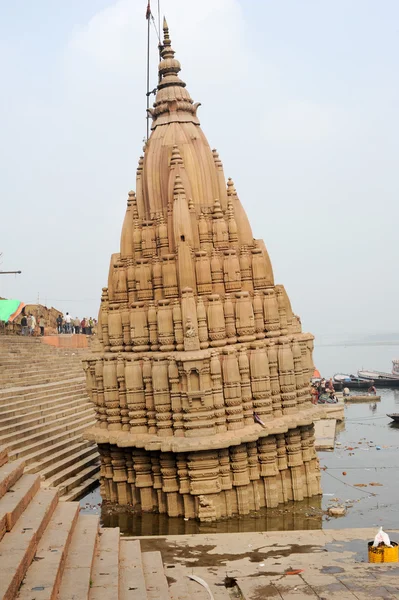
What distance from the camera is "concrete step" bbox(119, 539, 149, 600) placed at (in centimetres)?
712

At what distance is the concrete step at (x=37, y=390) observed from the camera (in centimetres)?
1567

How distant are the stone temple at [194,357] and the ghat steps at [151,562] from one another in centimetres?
198

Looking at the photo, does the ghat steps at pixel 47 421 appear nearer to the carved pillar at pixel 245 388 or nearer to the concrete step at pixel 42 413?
the concrete step at pixel 42 413

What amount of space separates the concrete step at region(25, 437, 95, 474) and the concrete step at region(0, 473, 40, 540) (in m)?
3.18

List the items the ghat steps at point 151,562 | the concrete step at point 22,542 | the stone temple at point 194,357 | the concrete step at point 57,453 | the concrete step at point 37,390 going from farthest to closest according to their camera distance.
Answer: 1. the concrete step at point 37,390
2. the concrete step at point 57,453
3. the stone temple at point 194,357
4. the ghat steps at point 151,562
5. the concrete step at point 22,542

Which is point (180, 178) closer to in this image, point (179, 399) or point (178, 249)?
point (178, 249)

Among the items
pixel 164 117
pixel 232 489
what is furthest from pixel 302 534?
pixel 164 117

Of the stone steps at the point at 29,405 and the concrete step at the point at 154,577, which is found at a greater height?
the stone steps at the point at 29,405

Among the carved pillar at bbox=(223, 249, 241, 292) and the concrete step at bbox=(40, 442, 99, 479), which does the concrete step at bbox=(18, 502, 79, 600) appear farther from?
the carved pillar at bbox=(223, 249, 241, 292)

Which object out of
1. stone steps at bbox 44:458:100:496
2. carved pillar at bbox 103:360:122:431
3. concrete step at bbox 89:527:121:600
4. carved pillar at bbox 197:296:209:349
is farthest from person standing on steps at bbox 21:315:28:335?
concrete step at bbox 89:527:121:600

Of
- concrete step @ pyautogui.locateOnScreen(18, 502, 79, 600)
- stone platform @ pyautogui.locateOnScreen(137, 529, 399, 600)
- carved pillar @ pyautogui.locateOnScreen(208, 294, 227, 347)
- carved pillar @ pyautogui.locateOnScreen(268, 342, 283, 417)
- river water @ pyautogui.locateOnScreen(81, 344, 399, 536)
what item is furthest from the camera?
carved pillar @ pyautogui.locateOnScreen(268, 342, 283, 417)

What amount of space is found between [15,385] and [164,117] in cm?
785

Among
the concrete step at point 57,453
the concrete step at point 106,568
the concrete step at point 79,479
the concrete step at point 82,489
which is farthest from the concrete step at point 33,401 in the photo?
the concrete step at point 106,568

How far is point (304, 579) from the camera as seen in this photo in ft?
26.0
